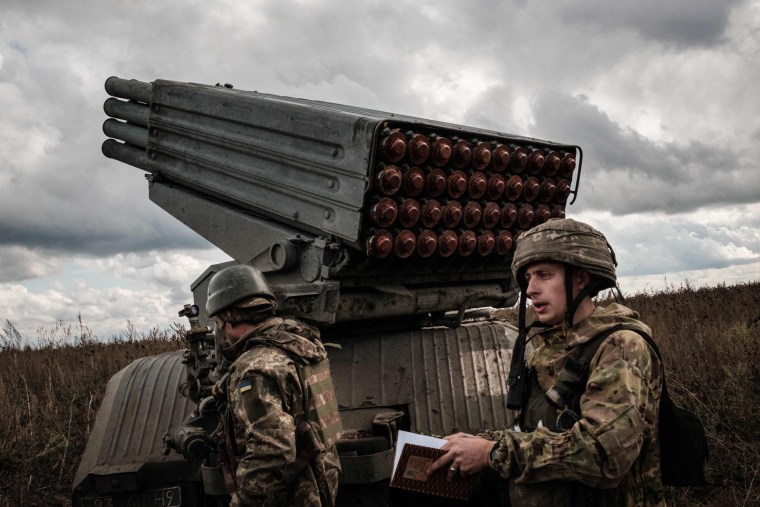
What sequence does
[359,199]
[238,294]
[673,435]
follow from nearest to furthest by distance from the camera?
[673,435] < [238,294] < [359,199]

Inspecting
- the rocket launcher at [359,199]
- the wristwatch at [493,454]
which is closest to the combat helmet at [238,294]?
the rocket launcher at [359,199]

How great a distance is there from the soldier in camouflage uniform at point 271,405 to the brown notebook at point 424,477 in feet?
2.17

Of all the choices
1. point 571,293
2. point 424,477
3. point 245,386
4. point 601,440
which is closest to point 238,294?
point 245,386

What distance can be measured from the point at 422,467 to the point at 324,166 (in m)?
2.78

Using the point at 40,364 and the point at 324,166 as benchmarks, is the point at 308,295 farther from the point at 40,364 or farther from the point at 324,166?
the point at 40,364

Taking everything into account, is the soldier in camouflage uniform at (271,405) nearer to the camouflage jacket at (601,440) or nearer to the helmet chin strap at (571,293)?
the camouflage jacket at (601,440)

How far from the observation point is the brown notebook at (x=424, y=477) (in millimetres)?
3025

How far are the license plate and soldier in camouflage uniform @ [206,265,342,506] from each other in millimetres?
1454

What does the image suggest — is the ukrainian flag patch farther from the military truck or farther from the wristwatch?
the wristwatch

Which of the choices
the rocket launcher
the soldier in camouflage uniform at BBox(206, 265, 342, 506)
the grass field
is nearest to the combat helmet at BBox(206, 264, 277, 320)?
the soldier in camouflage uniform at BBox(206, 265, 342, 506)

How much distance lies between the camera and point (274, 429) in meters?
3.49

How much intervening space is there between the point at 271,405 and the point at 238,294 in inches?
27.0

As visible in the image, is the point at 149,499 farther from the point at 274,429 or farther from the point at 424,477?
the point at 424,477

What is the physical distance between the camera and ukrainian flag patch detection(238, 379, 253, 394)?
11.8 feet
